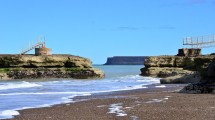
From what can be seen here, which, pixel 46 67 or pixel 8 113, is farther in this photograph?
pixel 46 67

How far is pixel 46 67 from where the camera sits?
70.2 meters

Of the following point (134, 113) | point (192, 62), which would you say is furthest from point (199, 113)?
point (192, 62)

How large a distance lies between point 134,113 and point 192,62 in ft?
164

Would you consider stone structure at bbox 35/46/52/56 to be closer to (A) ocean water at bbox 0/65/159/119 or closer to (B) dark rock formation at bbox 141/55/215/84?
(B) dark rock formation at bbox 141/55/215/84

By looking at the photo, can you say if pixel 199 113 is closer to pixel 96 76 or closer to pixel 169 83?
pixel 169 83

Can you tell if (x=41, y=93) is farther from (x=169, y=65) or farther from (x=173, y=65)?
(x=169, y=65)

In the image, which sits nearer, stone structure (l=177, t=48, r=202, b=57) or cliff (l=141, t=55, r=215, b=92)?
cliff (l=141, t=55, r=215, b=92)

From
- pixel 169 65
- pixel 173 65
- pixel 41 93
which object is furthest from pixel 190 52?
pixel 41 93

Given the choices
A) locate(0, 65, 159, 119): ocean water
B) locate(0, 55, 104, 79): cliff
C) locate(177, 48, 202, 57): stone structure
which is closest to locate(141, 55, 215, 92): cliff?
locate(177, 48, 202, 57): stone structure

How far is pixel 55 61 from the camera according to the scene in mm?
71375

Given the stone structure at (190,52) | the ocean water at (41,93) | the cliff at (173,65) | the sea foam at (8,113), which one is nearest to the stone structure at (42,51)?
the cliff at (173,65)

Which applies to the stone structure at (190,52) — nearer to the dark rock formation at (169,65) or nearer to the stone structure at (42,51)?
the dark rock formation at (169,65)

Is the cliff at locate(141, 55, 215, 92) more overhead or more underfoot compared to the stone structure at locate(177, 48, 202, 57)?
more underfoot

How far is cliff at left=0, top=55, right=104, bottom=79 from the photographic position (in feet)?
216
